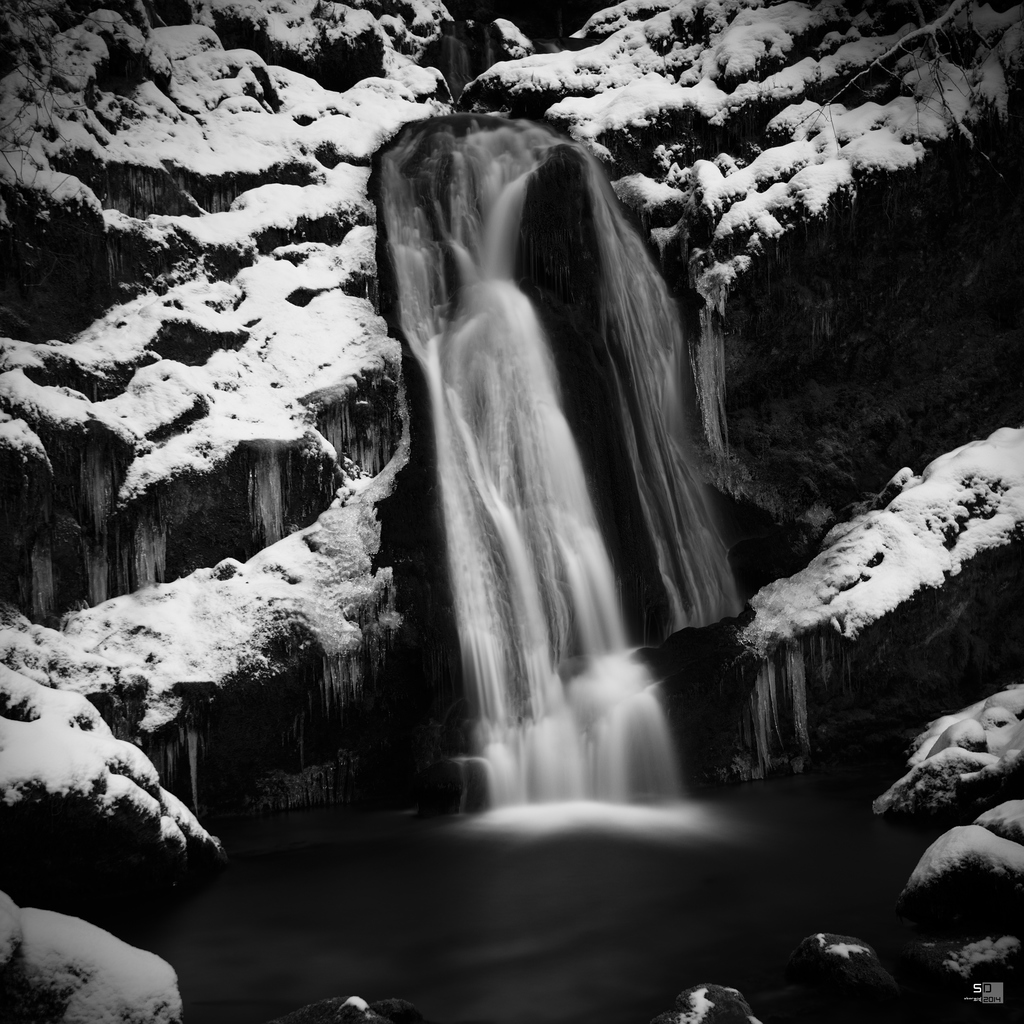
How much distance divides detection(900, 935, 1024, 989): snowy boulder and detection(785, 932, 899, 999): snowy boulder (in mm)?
218

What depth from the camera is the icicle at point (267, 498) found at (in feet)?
34.9

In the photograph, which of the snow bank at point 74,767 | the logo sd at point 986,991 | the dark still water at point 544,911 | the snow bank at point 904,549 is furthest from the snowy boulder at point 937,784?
the snow bank at point 74,767

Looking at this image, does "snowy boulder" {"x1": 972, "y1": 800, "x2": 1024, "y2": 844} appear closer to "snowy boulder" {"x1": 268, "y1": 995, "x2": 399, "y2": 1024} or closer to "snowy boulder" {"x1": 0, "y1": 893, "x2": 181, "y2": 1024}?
"snowy boulder" {"x1": 268, "y1": 995, "x2": 399, "y2": 1024}

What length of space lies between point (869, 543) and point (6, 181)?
10.6 m

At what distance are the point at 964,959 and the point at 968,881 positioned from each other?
0.53 m

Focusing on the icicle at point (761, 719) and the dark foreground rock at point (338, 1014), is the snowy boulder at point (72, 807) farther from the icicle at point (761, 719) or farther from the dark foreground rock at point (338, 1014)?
the icicle at point (761, 719)

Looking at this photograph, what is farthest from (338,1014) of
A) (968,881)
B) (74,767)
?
(968,881)

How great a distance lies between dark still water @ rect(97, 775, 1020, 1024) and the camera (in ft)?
18.1

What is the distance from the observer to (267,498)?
1071cm

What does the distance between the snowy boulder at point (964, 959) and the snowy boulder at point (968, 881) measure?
0.60ft

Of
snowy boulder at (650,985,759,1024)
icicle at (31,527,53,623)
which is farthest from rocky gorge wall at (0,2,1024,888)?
snowy boulder at (650,985,759,1024)

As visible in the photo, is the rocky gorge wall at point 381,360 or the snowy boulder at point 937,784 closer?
the snowy boulder at point 937,784

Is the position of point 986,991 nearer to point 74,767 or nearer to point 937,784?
point 937,784

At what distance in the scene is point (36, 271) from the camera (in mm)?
11156
